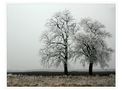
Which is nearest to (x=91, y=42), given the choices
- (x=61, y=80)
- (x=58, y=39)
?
(x=58, y=39)

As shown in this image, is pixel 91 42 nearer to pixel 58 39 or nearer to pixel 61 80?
pixel 58 39

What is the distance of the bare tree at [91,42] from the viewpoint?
10.2ft

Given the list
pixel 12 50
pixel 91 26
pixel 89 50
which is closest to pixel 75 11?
pixel 91 26

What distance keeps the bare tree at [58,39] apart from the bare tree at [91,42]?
0.08m

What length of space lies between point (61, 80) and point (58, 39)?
40 centimetres

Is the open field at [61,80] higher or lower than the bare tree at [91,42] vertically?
lower

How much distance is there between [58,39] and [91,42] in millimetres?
321

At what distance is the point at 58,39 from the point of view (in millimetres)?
3135

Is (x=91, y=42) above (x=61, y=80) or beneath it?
above

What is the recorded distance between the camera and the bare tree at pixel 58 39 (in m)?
3.13

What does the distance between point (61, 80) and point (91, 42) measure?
1.54ft

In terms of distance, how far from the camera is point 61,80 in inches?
123

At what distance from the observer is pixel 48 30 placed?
10.3 ft
